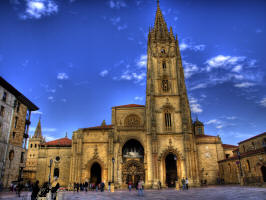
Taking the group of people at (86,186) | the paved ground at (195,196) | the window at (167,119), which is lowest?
the group of people at (86,186)

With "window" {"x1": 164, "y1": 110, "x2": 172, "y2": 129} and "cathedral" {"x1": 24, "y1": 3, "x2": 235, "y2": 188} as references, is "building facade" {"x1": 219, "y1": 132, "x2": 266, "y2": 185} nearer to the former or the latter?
"cathedral" {"x1": 24, "y1": 3, "x2": 235, "y2": 188}

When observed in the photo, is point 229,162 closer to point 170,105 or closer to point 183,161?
point 183,161

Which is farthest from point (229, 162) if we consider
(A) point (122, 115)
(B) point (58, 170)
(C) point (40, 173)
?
(C) point (40, 173)

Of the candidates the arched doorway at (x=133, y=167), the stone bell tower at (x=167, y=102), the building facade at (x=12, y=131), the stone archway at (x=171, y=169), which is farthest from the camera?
the arched doorway at (x=133, y=167)

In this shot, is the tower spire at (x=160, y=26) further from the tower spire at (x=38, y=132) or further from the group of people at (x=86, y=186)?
the tower spire at (x=38, y=132)

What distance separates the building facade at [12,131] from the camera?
27062 millimetres

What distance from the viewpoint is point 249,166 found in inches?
1201

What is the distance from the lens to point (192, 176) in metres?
32.1

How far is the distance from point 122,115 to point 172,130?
11.4m

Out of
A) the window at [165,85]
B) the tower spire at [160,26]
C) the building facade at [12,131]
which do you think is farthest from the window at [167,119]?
the building facade at [12,131]

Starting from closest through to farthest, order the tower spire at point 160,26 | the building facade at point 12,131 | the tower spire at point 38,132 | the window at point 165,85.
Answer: the building facade at point 12,131 → the window at point 165,85 → the tower spire at point 160,26 → the tower spire at point 38,132

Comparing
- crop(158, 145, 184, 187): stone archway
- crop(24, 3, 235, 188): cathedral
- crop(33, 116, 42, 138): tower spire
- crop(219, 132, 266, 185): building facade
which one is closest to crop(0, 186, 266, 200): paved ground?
crop(219, 132, 266, 185): building facade

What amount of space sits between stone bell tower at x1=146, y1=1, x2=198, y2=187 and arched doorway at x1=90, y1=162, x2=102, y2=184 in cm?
1074

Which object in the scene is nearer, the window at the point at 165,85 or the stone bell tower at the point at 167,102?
the stone bell tower at the point at 167,102
